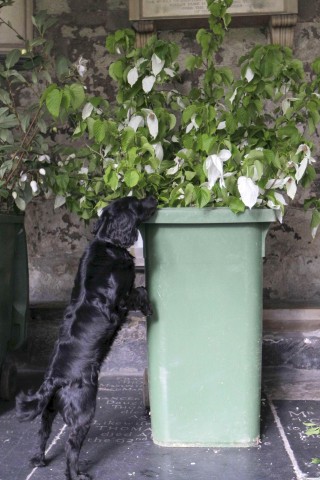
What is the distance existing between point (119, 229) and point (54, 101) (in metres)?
0.46

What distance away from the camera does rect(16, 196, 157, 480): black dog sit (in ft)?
7.25

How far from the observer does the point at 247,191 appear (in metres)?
2.16

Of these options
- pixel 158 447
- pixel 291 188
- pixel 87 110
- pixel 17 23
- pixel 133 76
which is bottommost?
pixel 158 447

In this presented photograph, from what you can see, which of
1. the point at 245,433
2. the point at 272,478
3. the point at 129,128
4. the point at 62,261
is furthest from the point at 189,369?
the point at 62,261

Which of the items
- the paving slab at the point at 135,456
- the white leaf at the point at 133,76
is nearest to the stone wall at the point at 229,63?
the paving slab at the point at 135,456

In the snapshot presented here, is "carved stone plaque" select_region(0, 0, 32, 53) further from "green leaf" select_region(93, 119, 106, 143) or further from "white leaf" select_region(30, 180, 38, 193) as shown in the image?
"green leaf" select_region(93, 119, 106, 143)

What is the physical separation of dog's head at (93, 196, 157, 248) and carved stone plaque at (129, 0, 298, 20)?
1.68 metres

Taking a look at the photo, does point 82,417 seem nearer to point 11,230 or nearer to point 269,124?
point 11,230

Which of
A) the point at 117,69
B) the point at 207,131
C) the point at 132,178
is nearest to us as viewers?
the point at 132,178

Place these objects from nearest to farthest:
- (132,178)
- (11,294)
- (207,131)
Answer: (132,178) < (207,131) < (11,294)

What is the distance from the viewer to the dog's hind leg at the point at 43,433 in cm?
226

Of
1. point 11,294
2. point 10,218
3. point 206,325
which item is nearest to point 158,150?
point 206,325

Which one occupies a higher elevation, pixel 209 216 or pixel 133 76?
pixel 133 76

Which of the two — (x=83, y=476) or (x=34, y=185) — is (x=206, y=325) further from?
(x=34, y=185)
